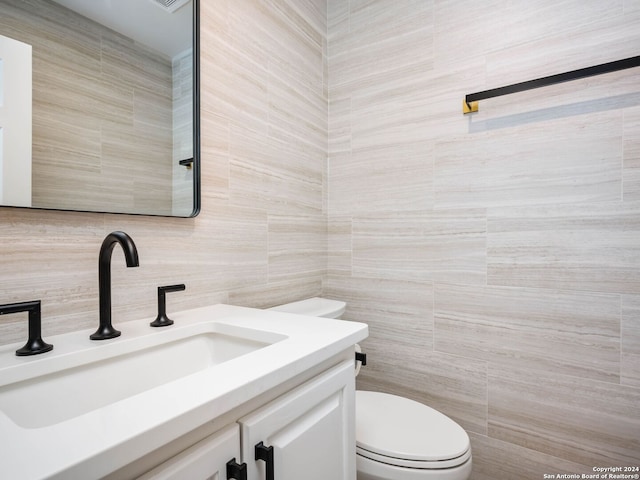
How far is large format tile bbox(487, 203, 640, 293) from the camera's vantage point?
3.77 feet

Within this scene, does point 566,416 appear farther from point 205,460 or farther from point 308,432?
point 205,460

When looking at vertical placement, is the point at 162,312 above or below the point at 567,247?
below

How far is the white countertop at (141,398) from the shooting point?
0.38 m

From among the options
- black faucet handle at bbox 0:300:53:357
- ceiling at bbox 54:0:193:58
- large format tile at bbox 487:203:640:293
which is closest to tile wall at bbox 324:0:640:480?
large format tile at bbox 487:203:640:293

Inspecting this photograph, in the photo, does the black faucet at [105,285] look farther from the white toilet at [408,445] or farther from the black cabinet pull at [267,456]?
the white toilet at [408,445]

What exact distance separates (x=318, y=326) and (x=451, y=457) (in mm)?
561

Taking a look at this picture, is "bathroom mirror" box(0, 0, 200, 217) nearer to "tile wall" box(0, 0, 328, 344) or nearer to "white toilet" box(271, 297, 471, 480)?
"tile wall" box(0, 0, 328, 344)

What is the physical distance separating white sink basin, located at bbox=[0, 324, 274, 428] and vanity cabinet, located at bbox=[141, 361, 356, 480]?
196 mm

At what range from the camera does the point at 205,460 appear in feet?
1.72

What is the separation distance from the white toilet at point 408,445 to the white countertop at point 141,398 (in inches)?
16.4

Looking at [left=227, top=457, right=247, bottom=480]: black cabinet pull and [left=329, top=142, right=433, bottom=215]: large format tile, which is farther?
[left=329, top=142, right=433, bottom=215]: large format tile

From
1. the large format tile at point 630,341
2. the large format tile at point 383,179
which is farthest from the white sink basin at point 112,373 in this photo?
the large format tile at point 630,341

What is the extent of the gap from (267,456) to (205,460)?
4.6 inches

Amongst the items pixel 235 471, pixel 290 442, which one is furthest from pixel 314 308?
pixel 235 471
